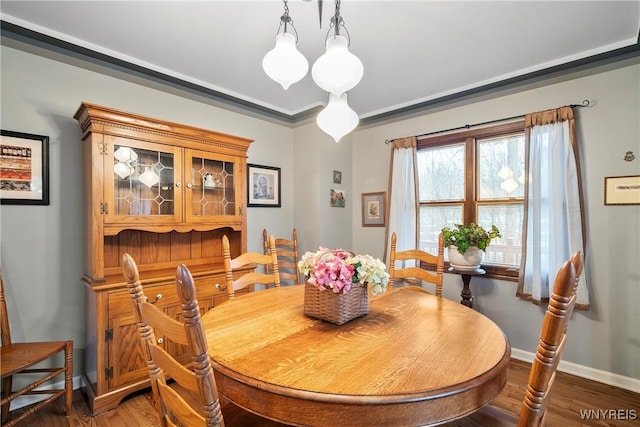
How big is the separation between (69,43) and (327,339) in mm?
2530

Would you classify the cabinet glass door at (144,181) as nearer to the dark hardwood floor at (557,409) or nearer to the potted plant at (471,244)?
the dark hardwood floor at (557,409)

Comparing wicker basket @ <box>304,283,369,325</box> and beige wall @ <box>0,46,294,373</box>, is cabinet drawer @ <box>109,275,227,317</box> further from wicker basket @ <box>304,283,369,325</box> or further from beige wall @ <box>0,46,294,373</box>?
wicker basket @ <box>304,283,369,325</box>

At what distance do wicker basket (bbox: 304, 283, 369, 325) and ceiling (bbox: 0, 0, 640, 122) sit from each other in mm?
1599

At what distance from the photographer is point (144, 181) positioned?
227 cm

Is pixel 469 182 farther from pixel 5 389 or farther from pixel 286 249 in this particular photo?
pixel 5 389

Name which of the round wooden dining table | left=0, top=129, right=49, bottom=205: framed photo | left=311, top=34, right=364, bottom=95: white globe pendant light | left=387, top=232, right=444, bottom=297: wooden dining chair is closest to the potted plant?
left=387, top=232, right=444, bottom=297: wooden dining chair

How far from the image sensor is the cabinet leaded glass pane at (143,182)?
213 centimetres

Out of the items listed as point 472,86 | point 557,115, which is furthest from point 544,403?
point 472,86

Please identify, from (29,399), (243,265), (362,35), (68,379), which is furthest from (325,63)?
(29,399)

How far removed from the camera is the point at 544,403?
790 millimetres

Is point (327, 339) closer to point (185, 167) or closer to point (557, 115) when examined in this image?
point (185, 167)

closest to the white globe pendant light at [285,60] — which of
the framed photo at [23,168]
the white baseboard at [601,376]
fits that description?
the framed photo at [23,168]

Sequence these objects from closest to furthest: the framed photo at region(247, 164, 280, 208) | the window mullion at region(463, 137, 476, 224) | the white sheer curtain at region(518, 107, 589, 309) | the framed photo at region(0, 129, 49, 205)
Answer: the framed photo at region(0, 129, 49, 205) < the white sheer curtain at region(518, 107, 589, 309) < the window mullion at region(463, 137, 476, 224) < the framed photo at region(247, 164, 280, 208)

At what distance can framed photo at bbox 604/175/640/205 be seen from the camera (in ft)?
7.20
